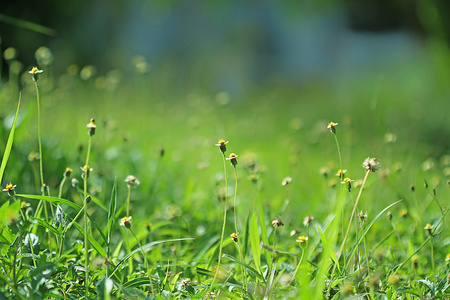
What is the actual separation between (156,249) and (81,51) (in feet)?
20.0

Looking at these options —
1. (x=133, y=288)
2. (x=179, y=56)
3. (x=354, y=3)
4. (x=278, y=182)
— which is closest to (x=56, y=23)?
(x=179, y=56)

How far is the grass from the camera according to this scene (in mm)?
1125

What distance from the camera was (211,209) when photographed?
198cm

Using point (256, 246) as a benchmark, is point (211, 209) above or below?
below

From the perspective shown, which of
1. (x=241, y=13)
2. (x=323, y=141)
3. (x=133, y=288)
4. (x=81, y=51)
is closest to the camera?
(x=133, y=288)

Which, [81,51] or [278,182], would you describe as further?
[81,51]

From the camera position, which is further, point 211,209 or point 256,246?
point 211,209

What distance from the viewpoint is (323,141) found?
3.60 metres

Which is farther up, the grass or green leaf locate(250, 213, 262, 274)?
green leaf locate(250, 213, 262, 274)

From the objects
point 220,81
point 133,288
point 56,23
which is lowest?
point 220,81

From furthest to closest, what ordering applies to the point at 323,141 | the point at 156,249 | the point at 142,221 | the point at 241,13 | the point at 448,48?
the point at 241,13, the point at 448,48, the point at 323,141, the point at 142,221, the point at 156,249

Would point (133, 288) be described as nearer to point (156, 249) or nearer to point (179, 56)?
point (156, 249)

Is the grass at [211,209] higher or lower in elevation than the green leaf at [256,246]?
lower

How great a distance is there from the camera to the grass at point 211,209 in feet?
3.69
